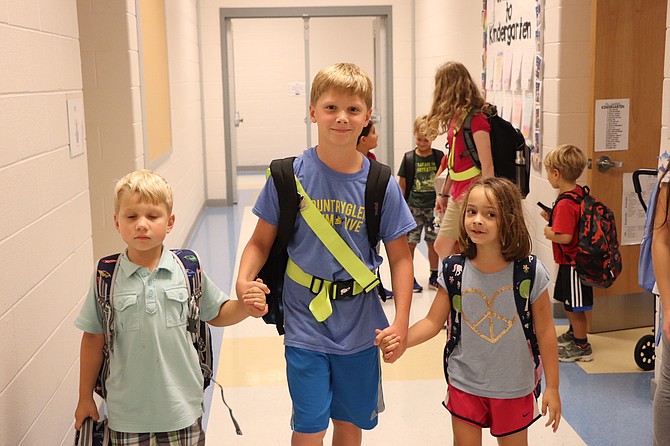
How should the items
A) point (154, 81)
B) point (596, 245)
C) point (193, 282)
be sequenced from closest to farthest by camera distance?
1. point (193, 282)
2. point (596, 245)
3. point (154, 81)

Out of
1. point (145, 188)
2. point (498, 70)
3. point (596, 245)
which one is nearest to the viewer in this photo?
point (145, 188)

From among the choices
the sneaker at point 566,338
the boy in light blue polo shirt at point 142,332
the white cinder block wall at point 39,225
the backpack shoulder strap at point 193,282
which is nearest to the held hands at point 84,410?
the boy in light blue polo shirt at point 142,332

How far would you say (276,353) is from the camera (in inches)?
183

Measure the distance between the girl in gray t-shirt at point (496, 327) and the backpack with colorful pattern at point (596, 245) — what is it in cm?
185

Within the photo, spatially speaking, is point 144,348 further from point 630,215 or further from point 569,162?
point 630,215

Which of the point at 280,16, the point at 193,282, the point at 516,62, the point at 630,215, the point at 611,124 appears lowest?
the point at 630,215

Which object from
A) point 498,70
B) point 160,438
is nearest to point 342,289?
point 160,438

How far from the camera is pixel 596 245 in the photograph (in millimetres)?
4215

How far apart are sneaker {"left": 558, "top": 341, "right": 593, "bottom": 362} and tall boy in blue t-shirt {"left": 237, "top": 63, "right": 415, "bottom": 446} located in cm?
222

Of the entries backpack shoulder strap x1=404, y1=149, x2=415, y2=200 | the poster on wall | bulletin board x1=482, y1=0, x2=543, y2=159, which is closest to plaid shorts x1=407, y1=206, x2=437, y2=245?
backpack shoulder strap x1=404, y1=149, x2=415, y2=200

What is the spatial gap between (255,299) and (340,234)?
352 mm

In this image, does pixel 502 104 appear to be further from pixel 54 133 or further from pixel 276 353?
pixel 54 133

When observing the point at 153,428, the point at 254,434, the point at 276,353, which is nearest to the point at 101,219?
the point at 276,353

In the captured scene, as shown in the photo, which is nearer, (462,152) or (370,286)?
(370,286)
